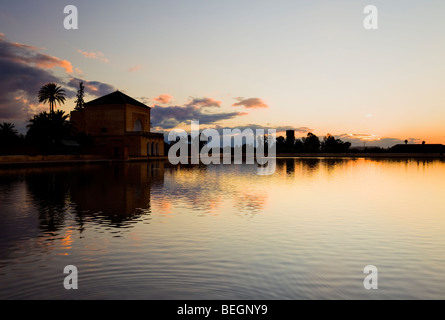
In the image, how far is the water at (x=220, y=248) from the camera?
6.29 metres

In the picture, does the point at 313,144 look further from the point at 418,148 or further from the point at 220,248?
the point at 220,248

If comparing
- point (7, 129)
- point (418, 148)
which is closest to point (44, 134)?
point (7, 129)

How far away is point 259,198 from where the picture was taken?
18.1 metres

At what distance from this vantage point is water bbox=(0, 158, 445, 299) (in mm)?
6293

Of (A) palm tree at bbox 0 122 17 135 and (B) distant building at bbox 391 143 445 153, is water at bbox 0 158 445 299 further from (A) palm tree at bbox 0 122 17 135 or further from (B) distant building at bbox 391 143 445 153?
(B) distant building at bbox 391 143 445 153

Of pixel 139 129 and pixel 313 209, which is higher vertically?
pixel 139 129

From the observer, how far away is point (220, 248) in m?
8.84
